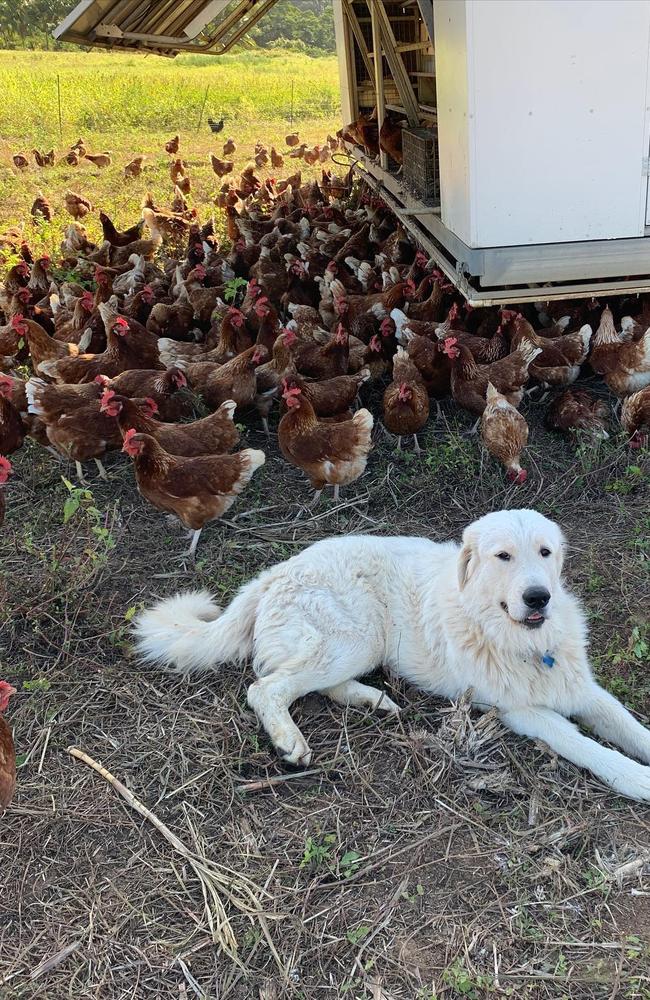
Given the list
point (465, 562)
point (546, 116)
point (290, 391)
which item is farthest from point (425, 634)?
point (546, 116)

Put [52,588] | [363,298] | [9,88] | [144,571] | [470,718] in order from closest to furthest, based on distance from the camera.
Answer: [470,718] → [52,588] → [144,571] → [363,298] → [9,88]

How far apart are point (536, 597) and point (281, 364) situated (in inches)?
147

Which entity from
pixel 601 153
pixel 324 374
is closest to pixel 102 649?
pixel 324 374

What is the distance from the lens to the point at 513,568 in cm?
304

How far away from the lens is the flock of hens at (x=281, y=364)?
5078mm

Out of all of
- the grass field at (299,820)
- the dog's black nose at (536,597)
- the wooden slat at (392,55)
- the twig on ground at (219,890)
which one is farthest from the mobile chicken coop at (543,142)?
the twig on ground at (219,890)

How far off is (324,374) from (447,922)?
433 cm

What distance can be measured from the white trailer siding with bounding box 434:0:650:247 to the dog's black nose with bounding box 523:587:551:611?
297cm

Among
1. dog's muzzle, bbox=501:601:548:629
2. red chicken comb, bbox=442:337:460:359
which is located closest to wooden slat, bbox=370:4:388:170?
red chicken comb, bbox=442:337:460:359

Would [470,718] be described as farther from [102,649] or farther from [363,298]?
[363,298]

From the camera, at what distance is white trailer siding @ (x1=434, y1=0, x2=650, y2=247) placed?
455 centimetres

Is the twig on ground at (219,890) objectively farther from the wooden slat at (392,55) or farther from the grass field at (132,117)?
the grass field at (132,117)

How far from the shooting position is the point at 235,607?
12.2 feet

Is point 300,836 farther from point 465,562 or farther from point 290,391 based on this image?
point 290,391
